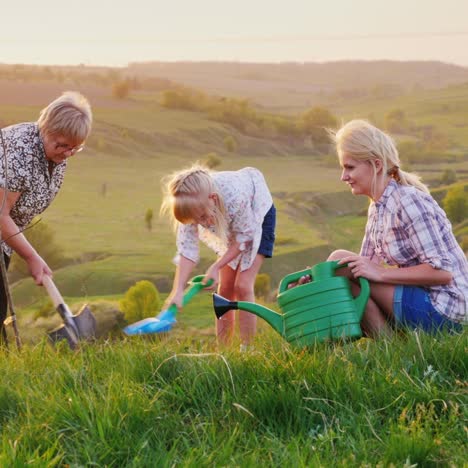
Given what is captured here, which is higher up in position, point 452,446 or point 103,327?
point 452,446

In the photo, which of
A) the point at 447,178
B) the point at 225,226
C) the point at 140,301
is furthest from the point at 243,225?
the point at 447,178

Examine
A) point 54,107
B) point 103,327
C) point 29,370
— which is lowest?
point 103,327

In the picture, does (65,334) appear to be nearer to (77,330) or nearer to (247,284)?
(77,330)

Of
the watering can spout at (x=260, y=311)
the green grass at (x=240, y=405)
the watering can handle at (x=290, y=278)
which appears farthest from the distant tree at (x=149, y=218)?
the green grass at (x=240, y=405)

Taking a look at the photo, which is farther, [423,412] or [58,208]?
[58,208]

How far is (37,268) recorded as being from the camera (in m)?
3.76

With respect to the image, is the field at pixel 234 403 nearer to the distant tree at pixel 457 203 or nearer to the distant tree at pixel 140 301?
the distant tree at pixel 140 301

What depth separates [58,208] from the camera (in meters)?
18.4

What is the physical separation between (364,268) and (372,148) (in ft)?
1.65

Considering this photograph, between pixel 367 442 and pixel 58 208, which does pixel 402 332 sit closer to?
pixel 367 442

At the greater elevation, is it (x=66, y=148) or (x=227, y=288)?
(x=66, y=148)

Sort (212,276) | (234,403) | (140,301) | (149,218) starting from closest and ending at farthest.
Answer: (234,403) → (212,276) → (140,301) → (149,218)

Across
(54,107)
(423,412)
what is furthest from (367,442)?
(54,107)

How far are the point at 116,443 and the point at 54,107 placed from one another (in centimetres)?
184
